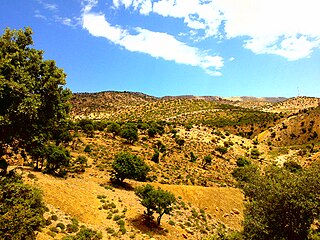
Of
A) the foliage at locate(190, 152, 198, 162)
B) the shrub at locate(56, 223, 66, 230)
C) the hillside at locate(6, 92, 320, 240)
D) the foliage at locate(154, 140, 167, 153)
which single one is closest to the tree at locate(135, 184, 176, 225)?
the hillside at locate(6, 92, 320, 240)

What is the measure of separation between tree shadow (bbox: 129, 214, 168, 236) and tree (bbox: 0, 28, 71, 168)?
1454 cm

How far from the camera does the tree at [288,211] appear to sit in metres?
20.7

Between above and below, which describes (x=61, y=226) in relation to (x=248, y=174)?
below

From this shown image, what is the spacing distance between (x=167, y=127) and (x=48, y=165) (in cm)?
6216

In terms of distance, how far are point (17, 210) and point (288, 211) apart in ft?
63.1

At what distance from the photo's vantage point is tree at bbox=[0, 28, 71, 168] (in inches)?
628

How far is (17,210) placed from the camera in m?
15.8

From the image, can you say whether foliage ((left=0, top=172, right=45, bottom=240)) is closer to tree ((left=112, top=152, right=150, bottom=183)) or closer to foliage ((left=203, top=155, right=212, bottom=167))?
tree ((left=112, top=152, right=150, bottom=183))

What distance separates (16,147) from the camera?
19.0m

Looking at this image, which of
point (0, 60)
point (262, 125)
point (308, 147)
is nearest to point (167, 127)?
point (308, 147)

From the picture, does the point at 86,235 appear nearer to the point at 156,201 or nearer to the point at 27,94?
the point at 156,201

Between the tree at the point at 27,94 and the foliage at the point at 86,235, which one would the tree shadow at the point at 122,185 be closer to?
the foliage at the point at 86,235

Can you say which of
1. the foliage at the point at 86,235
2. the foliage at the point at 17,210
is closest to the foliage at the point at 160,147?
the foliage at the point at 86,235

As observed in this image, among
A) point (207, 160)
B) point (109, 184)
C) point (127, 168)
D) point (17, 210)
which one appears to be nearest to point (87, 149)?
point (109, 184)
